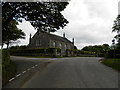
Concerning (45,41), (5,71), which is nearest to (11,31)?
(5,71)

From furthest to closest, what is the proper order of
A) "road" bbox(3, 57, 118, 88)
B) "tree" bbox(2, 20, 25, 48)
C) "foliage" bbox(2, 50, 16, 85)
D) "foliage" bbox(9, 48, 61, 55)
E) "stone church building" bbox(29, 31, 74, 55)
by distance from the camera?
"stone church building" bbox(29, 31, 74, 55)
"foliage" bbox(9, 48, 61, 55)
"tree" bbox(2, 20, 25, 48)
"foliage" bbox(2, 50, 16, 85)
"road" bbox(3, 57, 118, 88)

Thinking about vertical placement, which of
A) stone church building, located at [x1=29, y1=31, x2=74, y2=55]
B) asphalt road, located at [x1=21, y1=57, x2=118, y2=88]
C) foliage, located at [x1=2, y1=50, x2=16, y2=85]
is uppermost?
stone church building, located at [x1=29, y1=31, x2=74, y2=55]

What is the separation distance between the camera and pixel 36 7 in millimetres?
17375

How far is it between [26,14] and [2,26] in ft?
11.2

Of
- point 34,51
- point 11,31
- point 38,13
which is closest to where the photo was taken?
point 38,13

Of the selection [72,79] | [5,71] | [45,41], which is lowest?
[72,79]

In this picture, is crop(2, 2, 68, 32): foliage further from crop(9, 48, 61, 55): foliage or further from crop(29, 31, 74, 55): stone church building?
crop(29, 31, 74, 55): stone church building

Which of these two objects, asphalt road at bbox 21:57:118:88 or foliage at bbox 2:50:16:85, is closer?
asphalt road at bbox 21:57:118:88

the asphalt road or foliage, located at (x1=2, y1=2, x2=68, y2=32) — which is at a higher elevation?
foliage, located at (x1=2, y1=2, x2=68, y2=32)

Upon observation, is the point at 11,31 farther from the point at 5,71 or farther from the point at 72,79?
the point at 72,79

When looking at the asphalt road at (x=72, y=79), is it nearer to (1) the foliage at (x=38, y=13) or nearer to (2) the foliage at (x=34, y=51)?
(1) the foliage at (x=38, y=13)

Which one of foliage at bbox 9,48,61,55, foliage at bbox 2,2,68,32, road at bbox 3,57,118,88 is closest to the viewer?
road at bbox 3,57,118,88

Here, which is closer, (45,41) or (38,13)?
(38,13)

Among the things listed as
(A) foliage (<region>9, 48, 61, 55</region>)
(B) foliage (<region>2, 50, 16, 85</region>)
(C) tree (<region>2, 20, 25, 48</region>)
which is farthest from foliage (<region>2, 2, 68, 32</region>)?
(A) foliage (<region>9, 48, 61, 55</region>)
